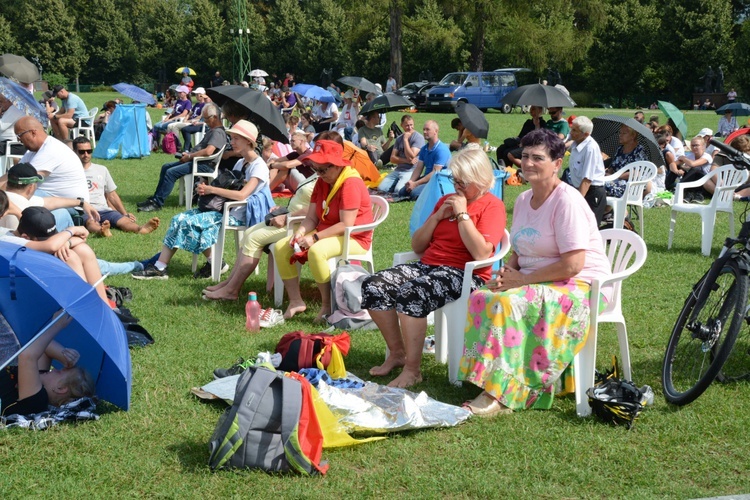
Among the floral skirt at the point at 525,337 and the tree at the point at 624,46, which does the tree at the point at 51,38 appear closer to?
the tree at the point at 624,46

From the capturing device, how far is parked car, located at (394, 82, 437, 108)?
1438 inches

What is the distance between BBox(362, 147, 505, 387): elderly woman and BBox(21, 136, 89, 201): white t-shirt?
12.5ft

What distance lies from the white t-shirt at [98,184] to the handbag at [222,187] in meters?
2.42

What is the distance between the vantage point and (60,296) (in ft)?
13.1

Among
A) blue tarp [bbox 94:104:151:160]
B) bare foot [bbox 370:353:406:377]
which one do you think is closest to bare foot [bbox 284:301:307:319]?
bare foot [bbox 370:353:406:377]

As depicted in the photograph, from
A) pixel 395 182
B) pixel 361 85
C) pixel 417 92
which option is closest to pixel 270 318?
pixel 395 182

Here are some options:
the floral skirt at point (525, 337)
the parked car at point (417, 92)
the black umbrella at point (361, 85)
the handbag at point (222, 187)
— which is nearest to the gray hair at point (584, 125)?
the handbag at point (222, 187)

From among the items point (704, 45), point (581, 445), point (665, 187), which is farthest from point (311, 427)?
point (704, 45)

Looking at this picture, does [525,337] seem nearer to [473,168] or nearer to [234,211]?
[473,168]

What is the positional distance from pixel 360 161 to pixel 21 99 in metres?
4.57

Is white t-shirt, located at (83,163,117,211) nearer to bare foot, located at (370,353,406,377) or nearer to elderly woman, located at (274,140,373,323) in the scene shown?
elderly woman, located at (274,140,373,323)

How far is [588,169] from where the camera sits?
876 cm

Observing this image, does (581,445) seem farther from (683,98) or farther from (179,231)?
(683,98)

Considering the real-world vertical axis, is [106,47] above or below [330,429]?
above
